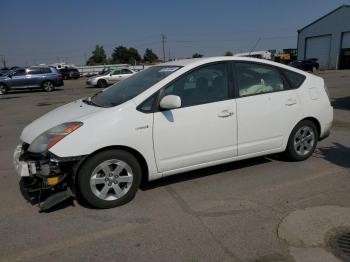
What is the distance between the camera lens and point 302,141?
518cm

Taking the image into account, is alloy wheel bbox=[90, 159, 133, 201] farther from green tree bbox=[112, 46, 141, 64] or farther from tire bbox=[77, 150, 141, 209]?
green tree bbox=[112, 46, 141, 64]

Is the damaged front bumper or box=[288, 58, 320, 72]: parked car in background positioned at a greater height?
the damaged front bumper

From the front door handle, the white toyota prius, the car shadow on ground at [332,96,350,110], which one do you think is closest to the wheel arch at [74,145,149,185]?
the white toyota prius

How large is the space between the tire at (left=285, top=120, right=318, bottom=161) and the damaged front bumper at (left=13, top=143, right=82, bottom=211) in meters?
3.06

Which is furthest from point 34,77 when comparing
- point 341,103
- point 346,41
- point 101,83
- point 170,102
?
point 346,41

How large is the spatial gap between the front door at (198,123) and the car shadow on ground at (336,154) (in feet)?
6.03

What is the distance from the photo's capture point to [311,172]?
4.82 m

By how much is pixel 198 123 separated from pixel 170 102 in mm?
491

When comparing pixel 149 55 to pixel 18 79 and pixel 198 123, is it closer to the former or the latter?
pixel 18 79

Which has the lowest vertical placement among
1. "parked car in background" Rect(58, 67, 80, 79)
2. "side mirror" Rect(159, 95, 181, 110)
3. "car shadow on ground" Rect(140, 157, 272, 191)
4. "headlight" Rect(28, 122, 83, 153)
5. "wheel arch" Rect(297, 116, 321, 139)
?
"parked car in background" Rect(58, 67, 80, 79)

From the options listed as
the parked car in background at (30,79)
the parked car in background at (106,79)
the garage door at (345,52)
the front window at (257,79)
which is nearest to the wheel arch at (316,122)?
the front window at (257,79)

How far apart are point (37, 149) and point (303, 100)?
11.8 ft

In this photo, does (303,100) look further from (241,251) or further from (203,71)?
(241,251)

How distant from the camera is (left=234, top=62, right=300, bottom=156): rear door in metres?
4.52
